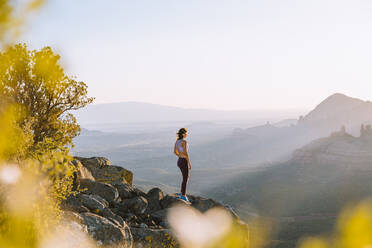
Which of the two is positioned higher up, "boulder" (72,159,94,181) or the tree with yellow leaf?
the tree with yellow leaf

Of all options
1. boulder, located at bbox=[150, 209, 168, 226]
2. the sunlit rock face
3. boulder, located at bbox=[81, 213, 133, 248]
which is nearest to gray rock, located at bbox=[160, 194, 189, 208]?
boulder, located at bbox=[150, 209, 168, 226]

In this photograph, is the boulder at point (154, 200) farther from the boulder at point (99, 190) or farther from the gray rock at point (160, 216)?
the boulder at point (99, 190)

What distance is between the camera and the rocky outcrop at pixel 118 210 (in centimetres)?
956

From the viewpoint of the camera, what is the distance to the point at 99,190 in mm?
13953

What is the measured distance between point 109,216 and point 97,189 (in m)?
3.16

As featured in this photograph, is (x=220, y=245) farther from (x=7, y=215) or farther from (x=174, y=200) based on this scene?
(x=174, y=200)

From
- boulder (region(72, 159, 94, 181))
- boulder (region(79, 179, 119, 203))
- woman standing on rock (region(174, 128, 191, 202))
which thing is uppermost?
woman standing on rock (region(174, 128, 191, 202))

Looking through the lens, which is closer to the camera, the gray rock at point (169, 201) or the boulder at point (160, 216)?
the boulder at point (160, 216)

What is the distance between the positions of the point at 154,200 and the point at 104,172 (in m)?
4.01

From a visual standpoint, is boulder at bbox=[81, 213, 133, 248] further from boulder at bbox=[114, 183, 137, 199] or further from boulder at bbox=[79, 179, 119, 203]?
boulder at bbox=[114, 183, 137, 199]

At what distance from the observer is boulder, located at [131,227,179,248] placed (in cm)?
1108

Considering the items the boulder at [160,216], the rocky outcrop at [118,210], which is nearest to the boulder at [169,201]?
the rocky outcrop at [118,210]

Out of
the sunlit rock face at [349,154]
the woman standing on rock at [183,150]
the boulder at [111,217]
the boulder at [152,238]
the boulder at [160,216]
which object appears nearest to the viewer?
the boulder at [111,217]

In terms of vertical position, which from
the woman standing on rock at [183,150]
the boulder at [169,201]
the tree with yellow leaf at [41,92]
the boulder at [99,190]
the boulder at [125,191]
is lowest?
the boulder at [169,201]
